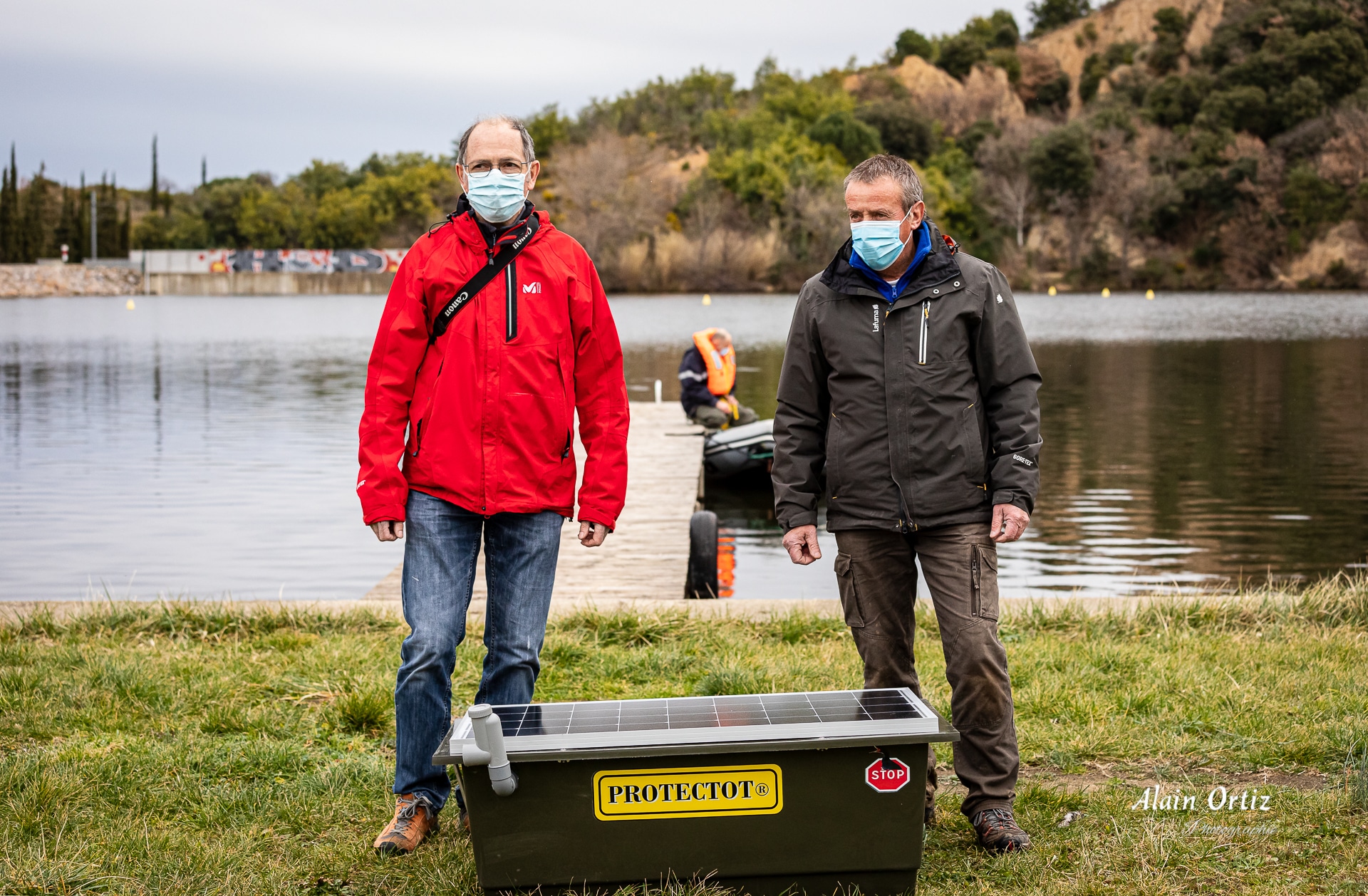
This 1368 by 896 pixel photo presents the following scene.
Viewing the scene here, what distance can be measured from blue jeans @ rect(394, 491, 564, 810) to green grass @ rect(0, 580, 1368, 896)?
329 mm

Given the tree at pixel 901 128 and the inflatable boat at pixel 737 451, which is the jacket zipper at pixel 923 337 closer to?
the inflatable boat at pixel 737 451

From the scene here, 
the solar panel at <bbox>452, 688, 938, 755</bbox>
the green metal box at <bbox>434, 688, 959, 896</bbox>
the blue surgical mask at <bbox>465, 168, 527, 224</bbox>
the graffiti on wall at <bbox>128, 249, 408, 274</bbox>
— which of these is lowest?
the green metal box at <bbox>434, 688, 959, 896</bbox>

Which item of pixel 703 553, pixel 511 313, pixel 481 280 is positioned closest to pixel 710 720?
pixel 511 313

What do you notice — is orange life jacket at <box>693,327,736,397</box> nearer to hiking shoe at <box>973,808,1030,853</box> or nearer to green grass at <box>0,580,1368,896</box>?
green grass at <box>0,580,1368,896</box>

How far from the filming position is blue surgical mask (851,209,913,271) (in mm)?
3646

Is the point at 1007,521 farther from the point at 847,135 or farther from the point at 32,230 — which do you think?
the point at 32,230

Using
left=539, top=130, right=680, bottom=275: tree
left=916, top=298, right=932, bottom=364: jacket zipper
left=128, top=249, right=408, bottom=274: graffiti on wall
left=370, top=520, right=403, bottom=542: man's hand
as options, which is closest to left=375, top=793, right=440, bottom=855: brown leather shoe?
left=370, top=520, right=403, bottom=542: man's hand

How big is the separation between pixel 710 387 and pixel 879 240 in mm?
14303

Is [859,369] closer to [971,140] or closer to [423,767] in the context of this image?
[423,767]

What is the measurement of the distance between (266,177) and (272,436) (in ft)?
437

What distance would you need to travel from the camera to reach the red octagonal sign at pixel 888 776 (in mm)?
3123

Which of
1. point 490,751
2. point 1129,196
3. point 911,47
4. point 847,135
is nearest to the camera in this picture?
point 490,751

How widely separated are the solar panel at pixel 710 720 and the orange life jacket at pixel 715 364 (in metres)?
13.1

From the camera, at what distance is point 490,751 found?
298 cm
